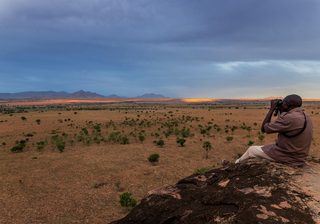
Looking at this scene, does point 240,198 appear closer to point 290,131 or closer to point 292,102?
point 290,131

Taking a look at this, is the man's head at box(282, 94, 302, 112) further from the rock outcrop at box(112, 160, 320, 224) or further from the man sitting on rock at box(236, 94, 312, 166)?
the rock outcrop at box(112, 160, 320, 224)

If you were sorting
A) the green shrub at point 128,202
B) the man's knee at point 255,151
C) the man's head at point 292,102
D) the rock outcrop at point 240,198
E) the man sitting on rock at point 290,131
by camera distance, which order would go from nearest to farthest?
1. the rock outcrop at point 240,198
2. the man sitting on rock at point 290,131
3. the man's head at point 292,102
4. the man's knee at point 255,151
5. the green shrub at point 128,202

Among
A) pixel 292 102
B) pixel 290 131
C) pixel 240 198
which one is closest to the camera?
pixel 240 198

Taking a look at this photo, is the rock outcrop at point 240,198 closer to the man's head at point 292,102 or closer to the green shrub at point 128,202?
the man's head at point 292,102

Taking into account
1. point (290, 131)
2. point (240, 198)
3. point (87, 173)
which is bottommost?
point (87, 173)

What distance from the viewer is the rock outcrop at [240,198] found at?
6594 mm

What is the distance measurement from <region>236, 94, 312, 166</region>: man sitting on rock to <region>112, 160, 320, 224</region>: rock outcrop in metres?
0.26

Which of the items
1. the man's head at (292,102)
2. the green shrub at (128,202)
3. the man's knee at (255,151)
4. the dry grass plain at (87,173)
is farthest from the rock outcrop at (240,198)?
the dry grass plain at (87,173)

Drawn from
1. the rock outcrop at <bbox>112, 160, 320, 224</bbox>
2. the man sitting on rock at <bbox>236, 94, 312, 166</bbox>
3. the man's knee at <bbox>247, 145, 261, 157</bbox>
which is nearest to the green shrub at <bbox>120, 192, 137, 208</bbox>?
the rock outcrop at <bbox>112, 160, 320, 224</bbox>

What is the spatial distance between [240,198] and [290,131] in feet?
7.13

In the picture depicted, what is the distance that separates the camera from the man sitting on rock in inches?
326

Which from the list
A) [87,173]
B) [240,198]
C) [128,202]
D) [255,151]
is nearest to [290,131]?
[255,151]

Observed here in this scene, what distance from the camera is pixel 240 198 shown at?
23.7 feet

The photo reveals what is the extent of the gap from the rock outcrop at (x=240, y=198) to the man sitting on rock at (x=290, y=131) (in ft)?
0.86
